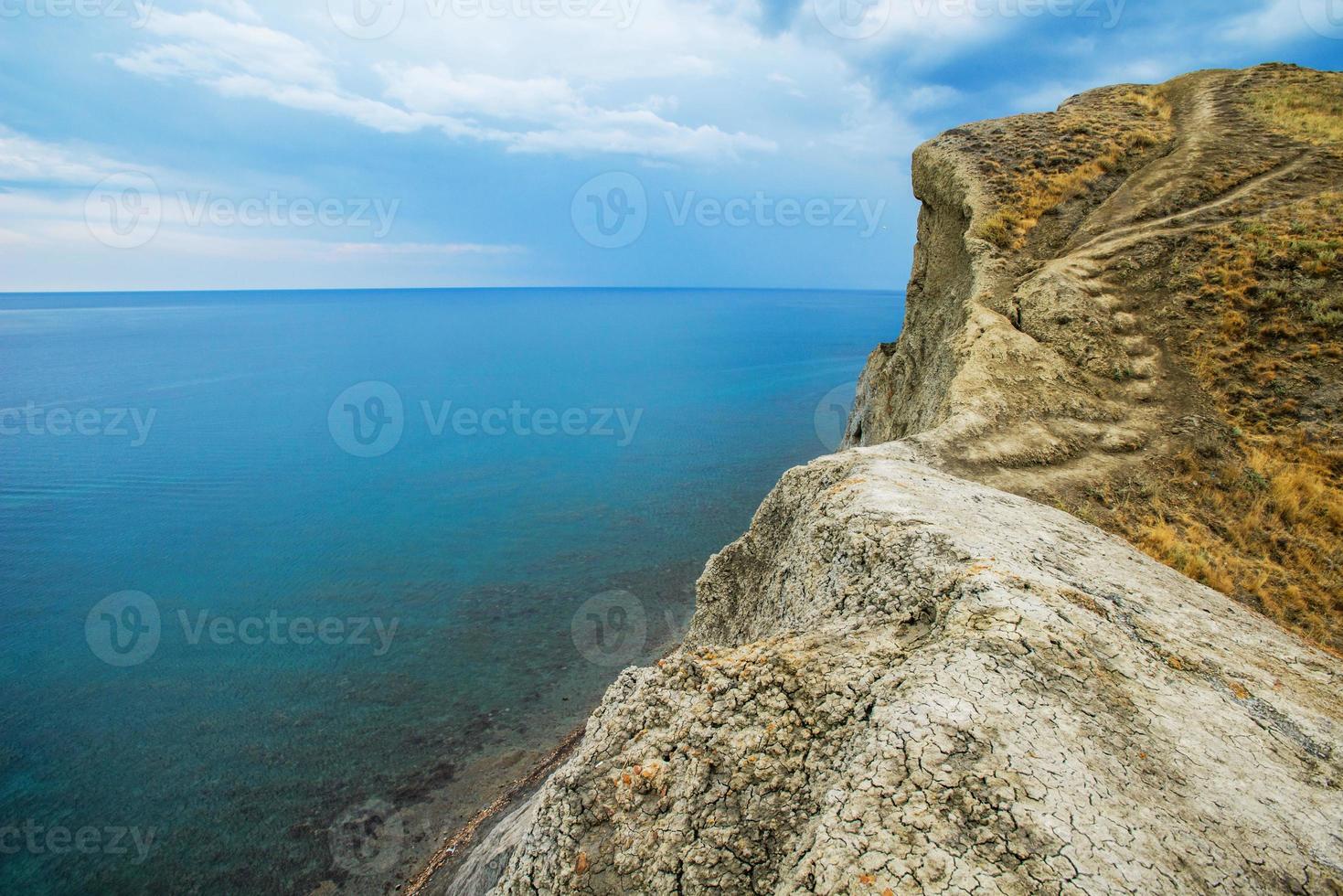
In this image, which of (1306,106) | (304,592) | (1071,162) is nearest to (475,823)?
(304,592)

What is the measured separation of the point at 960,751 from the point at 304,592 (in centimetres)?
3641

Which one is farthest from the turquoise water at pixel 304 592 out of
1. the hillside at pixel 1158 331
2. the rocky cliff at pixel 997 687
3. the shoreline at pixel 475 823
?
the hillside at pixel 1158 331

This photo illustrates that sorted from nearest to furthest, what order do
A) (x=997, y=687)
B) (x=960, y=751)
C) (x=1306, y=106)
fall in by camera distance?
(x=960, y=751) < (x=997, y=687) < (x=1306, y=106)

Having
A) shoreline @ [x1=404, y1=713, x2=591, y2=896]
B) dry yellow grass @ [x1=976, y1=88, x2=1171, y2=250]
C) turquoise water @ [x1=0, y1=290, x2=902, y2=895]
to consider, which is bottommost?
turquoise water @ [x1=0, y1=290, x2=902, y2=895]

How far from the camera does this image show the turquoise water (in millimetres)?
19422

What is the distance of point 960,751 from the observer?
4512 mm

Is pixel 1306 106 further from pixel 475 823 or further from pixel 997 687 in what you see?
pixel 475 823

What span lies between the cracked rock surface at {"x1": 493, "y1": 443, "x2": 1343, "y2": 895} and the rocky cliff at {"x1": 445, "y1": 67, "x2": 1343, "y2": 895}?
2cm

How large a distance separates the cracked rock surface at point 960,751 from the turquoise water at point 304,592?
17.1 metres

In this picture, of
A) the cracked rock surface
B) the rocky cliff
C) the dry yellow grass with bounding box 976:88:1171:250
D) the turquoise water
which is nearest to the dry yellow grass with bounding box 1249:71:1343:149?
the dry yellow grass with bounding box 976:88:1171:250

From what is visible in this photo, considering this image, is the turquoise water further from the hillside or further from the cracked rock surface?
the hillside

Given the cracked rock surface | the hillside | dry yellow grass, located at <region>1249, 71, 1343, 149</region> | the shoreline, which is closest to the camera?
the cracked rock surface

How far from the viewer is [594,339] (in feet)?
503

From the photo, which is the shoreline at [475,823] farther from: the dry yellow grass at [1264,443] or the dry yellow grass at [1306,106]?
the dry yellow grass at [1306,106]
